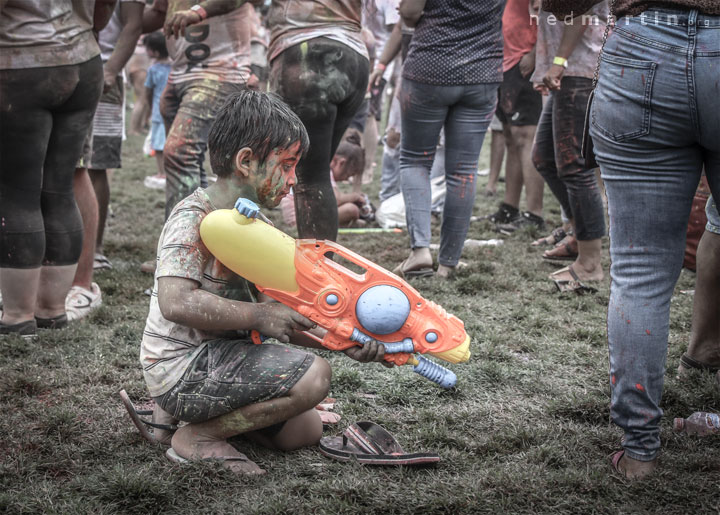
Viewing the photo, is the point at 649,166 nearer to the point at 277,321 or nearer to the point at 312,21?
the point at 277,321


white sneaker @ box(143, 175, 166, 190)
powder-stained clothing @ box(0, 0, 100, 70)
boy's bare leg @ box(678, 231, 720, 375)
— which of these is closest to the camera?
boy's bare leg @ box(678, 231, 720, 375)

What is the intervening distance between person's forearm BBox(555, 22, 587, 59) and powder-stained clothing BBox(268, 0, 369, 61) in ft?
4.04

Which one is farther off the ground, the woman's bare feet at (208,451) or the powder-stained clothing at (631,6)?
the powder-stained clothing at (631,6)

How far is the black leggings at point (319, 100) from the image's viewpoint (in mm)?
3510

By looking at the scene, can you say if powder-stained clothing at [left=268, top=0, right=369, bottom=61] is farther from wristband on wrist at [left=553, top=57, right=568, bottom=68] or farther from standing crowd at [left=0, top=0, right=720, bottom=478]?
wristband on wrist at [left=553, top=57, right=568, bottom=68]

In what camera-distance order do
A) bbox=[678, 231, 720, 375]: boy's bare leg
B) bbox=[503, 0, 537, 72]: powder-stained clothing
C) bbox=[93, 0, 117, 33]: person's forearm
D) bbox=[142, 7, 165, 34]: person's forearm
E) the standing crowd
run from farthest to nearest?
bbox=[503, 0, 537, 72]: powder-stained clothing → bbox=[142, 7, 165, 34]: person's forearm → bbox=[93, 0, 117, 33]: person's forearm → bbox=[678, 231, 720, 375]: boy's bare leg → the standing crowd

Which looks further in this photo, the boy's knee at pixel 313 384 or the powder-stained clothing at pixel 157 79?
the powder-stained clothing at pixel 157 79

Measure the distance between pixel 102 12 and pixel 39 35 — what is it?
0.66 meters

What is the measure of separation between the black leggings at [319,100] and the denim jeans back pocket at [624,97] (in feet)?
5.69

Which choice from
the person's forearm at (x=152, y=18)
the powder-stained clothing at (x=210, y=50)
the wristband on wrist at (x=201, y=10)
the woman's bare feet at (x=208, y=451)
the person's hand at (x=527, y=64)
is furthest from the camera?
the person's hand at (x=527, y=64)

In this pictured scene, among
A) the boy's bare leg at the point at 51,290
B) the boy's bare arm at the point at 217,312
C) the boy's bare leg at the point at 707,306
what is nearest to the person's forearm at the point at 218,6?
the boy's bare leg at the point at 51,290

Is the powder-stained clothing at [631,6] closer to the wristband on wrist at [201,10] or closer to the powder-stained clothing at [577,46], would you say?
the powder-stained clothing at [577,46]

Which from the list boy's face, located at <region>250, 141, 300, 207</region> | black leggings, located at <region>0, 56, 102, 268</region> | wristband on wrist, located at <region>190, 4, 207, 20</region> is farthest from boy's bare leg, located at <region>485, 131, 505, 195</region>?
boy's face, located at <region>250, 141, 300, 207</region>

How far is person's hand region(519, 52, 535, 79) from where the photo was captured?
5.45 m
